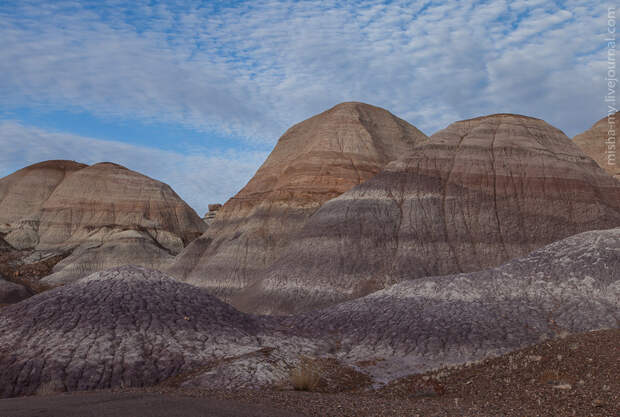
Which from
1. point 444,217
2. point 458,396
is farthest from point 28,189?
point 458,396

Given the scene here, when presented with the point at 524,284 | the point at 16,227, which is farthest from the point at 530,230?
the point at 16,227

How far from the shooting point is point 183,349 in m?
14.5

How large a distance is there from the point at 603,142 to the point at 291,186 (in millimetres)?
40057

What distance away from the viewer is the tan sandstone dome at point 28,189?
87.0m

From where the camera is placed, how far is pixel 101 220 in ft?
251

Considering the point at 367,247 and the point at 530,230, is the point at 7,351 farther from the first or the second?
the point at 530,230

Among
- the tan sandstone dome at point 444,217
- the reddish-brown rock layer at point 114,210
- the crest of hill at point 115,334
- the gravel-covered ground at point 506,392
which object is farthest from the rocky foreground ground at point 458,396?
the reddish-brown rock layer at point 114,210

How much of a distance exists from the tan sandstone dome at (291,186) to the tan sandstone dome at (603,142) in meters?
→ 19.4

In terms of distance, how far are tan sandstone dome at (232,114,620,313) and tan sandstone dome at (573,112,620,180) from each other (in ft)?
77.7

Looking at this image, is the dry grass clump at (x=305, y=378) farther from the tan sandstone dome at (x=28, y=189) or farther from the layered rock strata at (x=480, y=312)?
the tan sandstone dome at (x=28, y=189)

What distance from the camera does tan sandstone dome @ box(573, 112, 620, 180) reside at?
186 ft

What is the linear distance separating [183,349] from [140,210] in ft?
224

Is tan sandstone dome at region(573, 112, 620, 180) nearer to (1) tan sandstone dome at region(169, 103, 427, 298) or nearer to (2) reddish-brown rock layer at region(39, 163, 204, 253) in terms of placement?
(1) tan sandstone dome at region(169, 103, 427, 298)

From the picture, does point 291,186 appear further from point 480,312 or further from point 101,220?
point 101,220
